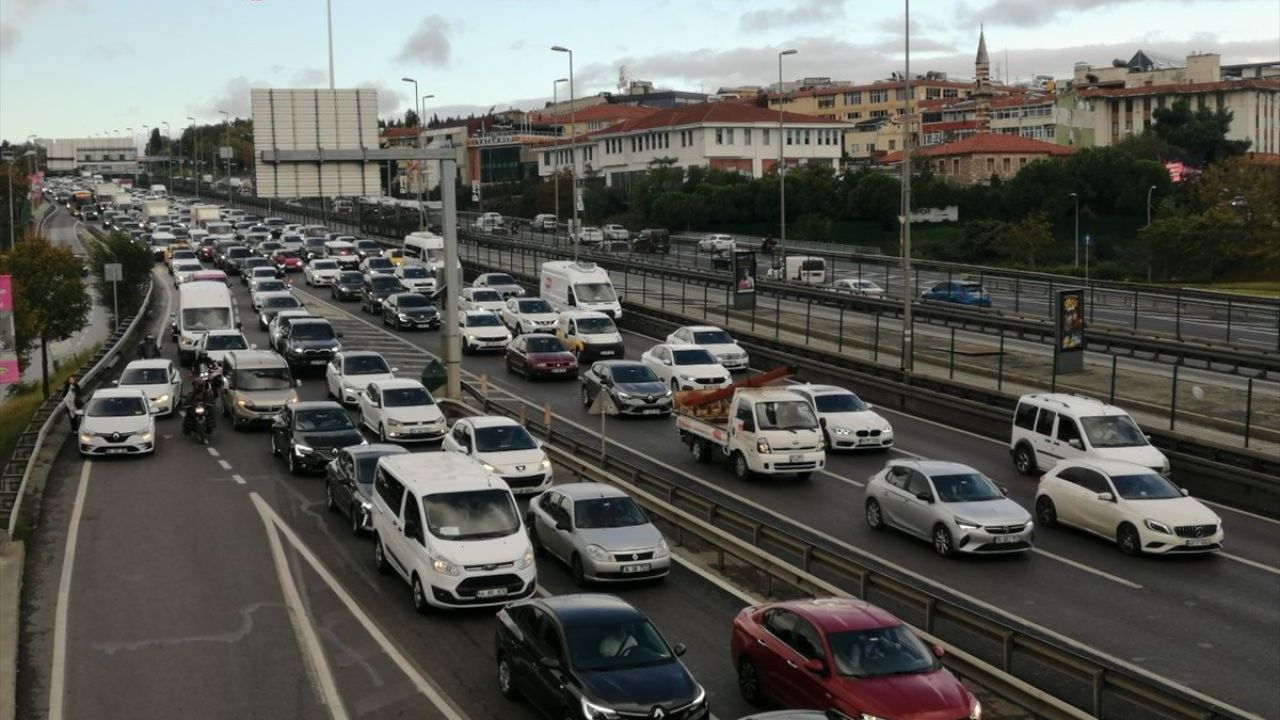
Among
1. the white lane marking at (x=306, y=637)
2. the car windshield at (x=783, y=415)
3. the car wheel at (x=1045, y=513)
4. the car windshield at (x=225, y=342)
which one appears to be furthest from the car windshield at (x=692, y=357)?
the white lane marking at (x=306, y=637)

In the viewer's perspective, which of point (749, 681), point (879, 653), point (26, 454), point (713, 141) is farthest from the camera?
point (713, 141)

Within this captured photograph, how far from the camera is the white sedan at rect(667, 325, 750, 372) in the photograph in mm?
40906

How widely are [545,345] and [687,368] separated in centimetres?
591

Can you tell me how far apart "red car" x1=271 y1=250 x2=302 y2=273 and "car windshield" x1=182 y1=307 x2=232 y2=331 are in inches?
1149

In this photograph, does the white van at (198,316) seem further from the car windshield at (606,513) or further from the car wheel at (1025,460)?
the car windshield at (606,513)

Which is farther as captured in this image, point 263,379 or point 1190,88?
point 1190,88

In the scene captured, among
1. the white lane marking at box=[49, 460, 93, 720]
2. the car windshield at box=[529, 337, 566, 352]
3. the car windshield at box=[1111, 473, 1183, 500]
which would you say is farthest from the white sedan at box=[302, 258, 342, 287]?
the car windshield at box=[1111, 473, 1183, 500]

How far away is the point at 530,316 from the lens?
4825 cm

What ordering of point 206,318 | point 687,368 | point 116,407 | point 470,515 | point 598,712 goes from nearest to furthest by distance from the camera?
point 598,712, point 470,515, point 116,407, point 687,368, point 206,318

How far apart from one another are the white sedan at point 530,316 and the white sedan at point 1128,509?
999 inches

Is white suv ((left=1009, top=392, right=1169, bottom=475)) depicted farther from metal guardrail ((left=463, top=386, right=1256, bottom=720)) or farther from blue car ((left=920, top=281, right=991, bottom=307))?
blue car ((left=920, top=281, right=991, bottom=307))

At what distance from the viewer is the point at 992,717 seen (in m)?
14.2

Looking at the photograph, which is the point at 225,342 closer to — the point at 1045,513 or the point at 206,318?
the point at 206,318

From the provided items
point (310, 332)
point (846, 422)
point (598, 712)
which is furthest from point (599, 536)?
point (310, 332)
